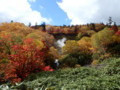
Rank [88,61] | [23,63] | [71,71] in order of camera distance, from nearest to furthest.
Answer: [71,71], [23,63], [88,61]

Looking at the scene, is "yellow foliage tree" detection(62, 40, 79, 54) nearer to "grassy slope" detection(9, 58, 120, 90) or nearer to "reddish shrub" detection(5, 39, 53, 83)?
"reddish shrub" detection(5, 39, 53, 83)

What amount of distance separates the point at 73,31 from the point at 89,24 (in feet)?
41.6

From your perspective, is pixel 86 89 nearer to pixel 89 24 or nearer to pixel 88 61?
pixel 88 61

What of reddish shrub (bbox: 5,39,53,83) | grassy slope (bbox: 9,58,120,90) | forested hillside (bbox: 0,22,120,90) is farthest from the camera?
reddish shrub (bbox: 5,39,53,83)

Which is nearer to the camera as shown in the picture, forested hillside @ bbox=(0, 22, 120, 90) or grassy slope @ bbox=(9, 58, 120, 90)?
grassy slope @ bbox=(9, 58, 120, 90)

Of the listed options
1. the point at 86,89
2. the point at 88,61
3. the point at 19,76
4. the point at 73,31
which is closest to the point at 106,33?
the point at 88,61

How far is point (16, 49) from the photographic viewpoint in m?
26.2

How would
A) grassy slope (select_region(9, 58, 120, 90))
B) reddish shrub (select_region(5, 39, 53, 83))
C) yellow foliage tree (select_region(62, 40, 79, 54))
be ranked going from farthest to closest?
1. yellow foliage tree (select_region(62, 40, 79, 54))
2. reddish shrub (select_region(5, 39, 53, 83))
3. grassy slope (select_region(9, 58, 120, 90))

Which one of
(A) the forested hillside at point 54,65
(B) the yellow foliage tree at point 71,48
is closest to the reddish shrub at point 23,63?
(A) the forested hillside at point 54,65

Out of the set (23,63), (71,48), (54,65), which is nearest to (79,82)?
Answer: (23,63)

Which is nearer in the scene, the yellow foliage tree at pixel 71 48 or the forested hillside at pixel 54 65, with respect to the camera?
the forested hillside at pixel 54 65

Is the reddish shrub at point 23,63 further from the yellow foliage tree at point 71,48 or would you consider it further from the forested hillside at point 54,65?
the yellow foliage tree at point 71,48

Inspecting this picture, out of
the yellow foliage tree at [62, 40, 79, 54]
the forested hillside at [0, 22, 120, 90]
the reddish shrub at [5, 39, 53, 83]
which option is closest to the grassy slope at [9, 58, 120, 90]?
the forested hillside at [0, 22, 120, 90]

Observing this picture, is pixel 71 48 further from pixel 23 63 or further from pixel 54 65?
pixel 23 63
